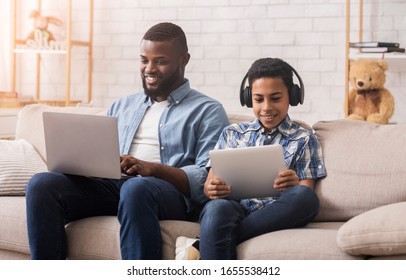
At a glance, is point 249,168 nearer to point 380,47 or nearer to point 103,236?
point 103,236

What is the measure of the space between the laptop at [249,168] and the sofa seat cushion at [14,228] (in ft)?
2.24

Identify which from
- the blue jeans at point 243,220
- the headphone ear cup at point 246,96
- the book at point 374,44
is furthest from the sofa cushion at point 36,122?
the book at point 374,44

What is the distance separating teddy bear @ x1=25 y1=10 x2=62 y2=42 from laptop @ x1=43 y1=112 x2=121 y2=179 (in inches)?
88.4

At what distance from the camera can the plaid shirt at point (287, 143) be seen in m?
2.26

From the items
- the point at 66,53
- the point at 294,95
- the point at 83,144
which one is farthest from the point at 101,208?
the point at 66,53

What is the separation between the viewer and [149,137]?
253cm

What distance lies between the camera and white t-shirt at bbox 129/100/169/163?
2.50 m

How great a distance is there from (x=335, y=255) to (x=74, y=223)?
33.0 inches

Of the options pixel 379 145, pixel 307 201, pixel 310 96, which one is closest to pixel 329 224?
pixel 307 201

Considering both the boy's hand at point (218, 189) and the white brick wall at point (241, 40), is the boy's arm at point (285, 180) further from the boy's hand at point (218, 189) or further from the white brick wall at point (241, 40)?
the white brick wall at point (241, 40)

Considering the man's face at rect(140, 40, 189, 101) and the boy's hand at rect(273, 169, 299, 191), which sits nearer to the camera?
the boy's hand at rect(273, 169, 299, 191)

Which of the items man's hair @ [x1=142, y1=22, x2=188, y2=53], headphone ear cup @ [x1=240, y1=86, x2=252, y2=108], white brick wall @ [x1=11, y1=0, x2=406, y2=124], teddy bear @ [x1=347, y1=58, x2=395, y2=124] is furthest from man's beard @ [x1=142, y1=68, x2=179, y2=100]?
white brick wall @ [x1=11, y1=0, x2=406, y2=124]

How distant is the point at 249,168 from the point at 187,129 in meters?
0.42

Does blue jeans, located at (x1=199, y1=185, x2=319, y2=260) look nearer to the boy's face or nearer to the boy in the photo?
the boy
